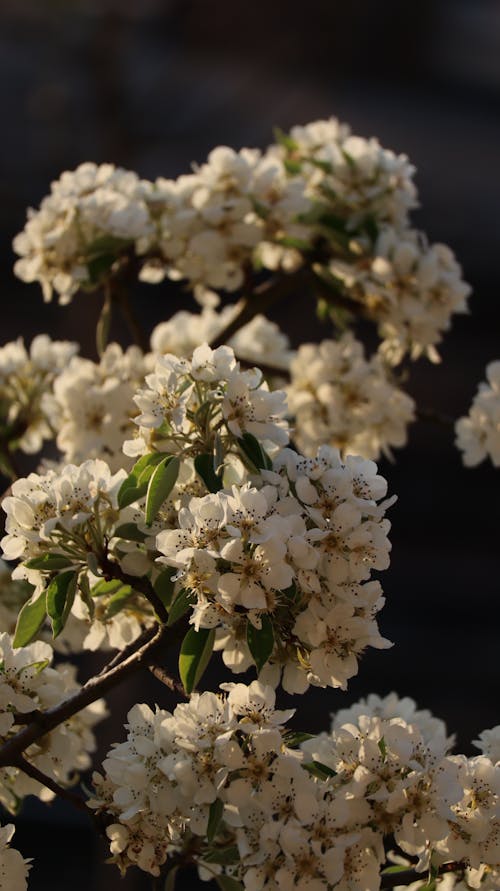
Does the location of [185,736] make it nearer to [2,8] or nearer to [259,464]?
[259,464]

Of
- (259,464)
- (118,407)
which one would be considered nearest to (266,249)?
(118,407)

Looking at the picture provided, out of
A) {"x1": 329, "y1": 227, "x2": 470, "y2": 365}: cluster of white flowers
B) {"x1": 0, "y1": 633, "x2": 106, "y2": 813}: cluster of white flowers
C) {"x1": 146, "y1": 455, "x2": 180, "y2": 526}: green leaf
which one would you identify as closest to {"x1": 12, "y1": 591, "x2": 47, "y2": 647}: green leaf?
{"x1": 0, "y1": 633, "x2": 106, "y2": 813}: cluster of white flowers

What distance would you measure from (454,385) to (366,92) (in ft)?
7.52

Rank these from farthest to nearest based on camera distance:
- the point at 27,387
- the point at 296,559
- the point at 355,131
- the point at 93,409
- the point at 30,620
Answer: the point at 355,131 → the point at 27,387 → the point at 93,409 → the point at 30,620 → the point at 296,559

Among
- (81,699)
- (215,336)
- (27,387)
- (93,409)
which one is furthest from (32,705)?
(215,336)

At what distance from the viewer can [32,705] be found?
0.86 m

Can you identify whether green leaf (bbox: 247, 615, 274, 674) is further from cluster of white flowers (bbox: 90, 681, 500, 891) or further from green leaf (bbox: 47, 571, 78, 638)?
green leaf (bbox: 47, 571, 78, 638)

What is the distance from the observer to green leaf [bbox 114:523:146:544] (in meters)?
0.85

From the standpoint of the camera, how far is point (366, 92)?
629 cm

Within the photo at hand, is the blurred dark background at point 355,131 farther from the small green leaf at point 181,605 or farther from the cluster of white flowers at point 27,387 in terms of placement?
the small green leaf at point 181,605

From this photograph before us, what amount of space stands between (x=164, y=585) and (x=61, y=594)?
8 cm

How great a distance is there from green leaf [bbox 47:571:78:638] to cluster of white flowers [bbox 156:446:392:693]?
8 cm

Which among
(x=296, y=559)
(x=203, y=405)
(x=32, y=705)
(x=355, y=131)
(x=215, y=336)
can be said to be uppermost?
(x=355, y=131)

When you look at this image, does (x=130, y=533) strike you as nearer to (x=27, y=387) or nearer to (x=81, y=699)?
(x=81, y=699)
